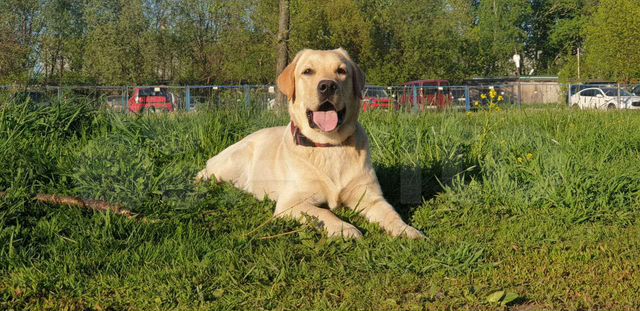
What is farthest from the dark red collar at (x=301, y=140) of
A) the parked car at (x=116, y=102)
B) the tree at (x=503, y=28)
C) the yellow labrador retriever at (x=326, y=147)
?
the tree at (x=503, y=28)

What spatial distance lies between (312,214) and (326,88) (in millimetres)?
799

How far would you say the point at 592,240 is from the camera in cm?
352

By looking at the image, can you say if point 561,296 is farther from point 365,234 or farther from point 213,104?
point 213,104

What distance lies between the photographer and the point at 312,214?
12.5 ft

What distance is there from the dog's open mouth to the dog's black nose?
7cm

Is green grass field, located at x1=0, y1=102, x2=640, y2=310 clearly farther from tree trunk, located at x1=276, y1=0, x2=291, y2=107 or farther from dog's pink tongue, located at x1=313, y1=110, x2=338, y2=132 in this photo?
tree trunk, located at x1=276, y1=0, x2=291, y2=107

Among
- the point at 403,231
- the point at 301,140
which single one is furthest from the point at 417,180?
the point at 403,231

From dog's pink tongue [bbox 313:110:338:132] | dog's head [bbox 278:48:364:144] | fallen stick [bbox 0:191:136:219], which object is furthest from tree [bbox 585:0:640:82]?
fallen stick [bbox 0:191:136:219]

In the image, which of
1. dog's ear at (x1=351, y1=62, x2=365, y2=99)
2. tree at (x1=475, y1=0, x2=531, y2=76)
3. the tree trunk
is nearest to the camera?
dog's ear at (x1=351, y1=62, x2=365, y2=99)

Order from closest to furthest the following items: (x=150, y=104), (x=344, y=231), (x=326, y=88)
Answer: (x=344, y=231), (x=326, y=88), (x=150, y=104)

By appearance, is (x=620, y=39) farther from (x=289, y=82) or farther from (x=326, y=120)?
(x=326, y=120)

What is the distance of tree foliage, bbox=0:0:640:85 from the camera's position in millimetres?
31047

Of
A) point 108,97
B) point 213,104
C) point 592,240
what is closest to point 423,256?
point 592,240

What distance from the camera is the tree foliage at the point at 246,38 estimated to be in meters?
31.0
